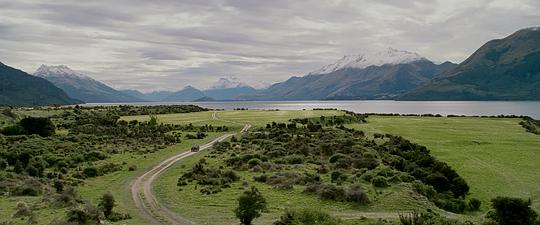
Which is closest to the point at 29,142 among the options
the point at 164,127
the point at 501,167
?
the point at 164,127

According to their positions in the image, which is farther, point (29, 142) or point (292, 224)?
point (29, 142)

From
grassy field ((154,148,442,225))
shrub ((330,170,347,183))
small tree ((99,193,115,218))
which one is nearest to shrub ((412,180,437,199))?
grassy field ((154,148,442,225))

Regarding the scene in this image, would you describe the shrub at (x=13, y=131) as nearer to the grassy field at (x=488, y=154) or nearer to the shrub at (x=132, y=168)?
the shrub at (x=132, y=168)

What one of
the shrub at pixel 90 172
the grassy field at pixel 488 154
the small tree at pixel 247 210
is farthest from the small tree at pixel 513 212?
the shrub at pixel 90 172

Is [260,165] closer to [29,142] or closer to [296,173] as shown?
[296,173]

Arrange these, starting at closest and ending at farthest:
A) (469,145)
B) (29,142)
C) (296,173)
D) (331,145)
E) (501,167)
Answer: (296,173) < (501,167) < (331,145) < (29,142) < (469,145)

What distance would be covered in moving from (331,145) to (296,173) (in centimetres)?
2081

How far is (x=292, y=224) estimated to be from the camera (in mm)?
24750

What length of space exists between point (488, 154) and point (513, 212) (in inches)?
1521

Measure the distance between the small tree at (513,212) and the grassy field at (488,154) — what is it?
12.8 meters

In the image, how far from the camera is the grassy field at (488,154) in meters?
47.3

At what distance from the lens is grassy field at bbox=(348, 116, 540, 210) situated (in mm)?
47344

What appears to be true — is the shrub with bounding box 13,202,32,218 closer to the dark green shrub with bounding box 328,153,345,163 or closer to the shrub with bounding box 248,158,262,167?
the shrub with bounding box 248,158,262,167

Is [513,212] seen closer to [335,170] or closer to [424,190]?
[424,190]
